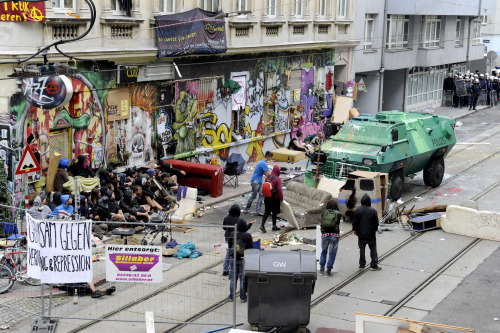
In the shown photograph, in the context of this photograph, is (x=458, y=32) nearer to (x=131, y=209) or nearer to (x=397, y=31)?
(x=397, y=31)

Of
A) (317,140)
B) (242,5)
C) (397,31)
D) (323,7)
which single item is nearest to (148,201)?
(242,5)

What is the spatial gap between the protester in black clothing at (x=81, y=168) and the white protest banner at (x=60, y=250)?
7.31m

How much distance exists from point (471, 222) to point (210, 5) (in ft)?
35.0

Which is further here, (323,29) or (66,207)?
(323,29)

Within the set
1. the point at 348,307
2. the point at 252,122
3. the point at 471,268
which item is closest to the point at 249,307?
the point at 348,307

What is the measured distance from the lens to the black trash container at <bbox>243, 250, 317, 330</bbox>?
11.8m

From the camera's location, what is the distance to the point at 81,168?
19281 millimetres

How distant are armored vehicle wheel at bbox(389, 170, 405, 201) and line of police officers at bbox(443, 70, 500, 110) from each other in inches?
903

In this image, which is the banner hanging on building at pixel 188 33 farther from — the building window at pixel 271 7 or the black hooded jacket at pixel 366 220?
the black hooded jacket at pixel 366 220

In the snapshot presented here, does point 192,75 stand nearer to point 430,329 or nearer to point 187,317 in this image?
point 187,317

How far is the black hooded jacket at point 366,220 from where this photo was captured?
1509 centimetres

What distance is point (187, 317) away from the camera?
12.8 metres

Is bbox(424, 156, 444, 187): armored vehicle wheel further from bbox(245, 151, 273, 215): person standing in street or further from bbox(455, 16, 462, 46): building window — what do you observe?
bbox(455, 16, 462, 46): building window

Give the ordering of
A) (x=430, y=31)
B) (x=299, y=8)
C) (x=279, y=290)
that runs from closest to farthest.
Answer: (x=279, y=290)
(x=299, y=8)
(x=430, y=31)
